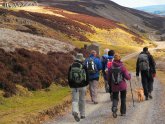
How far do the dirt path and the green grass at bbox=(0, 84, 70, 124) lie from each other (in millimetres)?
1346

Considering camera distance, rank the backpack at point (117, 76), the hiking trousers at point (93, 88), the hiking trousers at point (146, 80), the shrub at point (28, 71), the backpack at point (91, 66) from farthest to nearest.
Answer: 1. the shrub at point (28, 71)
2. the hiking trousers at point (146, 80)
3. the hiking trousers at point (93, 88)
4. the backpack at point (91, 66)
5. the backpack at point (117, 76)

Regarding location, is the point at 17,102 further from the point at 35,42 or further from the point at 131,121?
the point at 35,42

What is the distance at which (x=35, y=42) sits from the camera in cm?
3597

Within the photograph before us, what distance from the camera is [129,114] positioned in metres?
16.9

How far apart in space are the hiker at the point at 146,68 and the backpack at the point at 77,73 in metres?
5.63

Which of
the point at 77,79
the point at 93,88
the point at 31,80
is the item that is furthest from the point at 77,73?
the point at 31,80

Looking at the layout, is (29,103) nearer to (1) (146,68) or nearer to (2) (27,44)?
(1) (146,68)

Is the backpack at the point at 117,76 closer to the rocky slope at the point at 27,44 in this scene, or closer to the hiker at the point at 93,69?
the hiker at the point at 93,69

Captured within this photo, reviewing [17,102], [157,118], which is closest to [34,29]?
[17,102]

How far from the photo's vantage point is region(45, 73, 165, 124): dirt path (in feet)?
51.0

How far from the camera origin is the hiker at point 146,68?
20516mm

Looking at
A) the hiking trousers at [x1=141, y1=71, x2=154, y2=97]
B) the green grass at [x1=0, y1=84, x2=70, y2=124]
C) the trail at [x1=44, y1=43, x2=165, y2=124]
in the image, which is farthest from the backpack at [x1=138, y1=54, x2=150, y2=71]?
the green grass at [x1=0, y1=84, x2=70, y2=124]

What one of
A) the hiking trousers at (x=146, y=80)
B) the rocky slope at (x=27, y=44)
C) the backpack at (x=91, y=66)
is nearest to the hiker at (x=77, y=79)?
the backpack at (x=91, y=66)

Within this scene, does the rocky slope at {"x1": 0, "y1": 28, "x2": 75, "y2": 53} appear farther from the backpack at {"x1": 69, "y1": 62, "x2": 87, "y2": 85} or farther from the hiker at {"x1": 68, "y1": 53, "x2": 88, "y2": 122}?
the backpack at {"x1": 69, "y1": 62, "x2": 87, "y2": 85}
